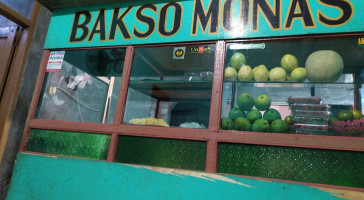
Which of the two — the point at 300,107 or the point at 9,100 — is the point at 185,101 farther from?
the point at 9,100

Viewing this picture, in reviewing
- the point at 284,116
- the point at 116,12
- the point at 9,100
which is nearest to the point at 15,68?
the point at 9,100

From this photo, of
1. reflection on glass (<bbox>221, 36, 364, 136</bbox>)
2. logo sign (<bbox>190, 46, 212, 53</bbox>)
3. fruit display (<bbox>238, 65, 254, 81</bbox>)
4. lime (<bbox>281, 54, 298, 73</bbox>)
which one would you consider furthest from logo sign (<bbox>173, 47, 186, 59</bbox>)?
lime (<bbox>281, 54, 298, 73</bbox>)

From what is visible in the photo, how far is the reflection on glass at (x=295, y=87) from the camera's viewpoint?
1.96 m

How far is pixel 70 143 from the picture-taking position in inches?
97.0

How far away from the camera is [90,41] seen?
269 centimetres

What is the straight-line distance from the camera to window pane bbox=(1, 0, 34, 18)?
284 cm

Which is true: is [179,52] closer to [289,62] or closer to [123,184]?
[289,62]

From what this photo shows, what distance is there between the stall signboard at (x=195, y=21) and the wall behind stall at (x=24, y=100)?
0.22 meters

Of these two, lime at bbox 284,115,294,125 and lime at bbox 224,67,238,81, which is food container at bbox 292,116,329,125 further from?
lime at bbox 224,67,238,81

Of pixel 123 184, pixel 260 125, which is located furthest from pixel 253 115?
pixel 123 184

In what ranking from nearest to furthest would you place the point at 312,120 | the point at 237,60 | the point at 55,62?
the point at 312,120, the point at 237,60, the point at 55,62

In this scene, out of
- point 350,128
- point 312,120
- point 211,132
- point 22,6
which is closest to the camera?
point 350,128

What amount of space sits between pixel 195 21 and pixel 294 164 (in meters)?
1.60

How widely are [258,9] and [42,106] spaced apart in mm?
2667
